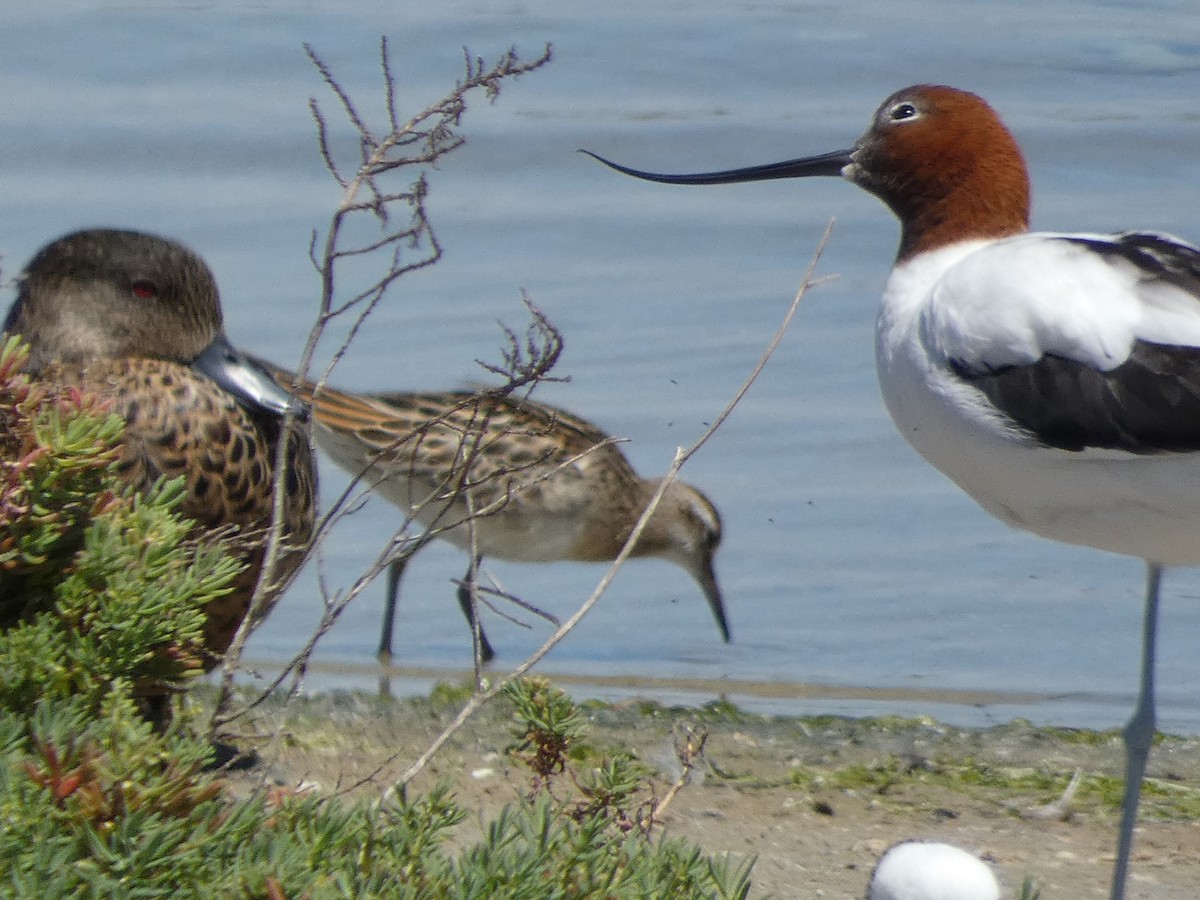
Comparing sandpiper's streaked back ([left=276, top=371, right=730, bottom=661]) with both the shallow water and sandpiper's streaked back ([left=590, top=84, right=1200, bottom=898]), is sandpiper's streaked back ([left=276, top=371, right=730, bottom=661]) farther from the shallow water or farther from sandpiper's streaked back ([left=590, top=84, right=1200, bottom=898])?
sandpiper's streaked back ([left=590, top=84, right=1200, bottom=898])

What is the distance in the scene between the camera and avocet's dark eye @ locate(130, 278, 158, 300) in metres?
4.54

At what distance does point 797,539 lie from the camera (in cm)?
768

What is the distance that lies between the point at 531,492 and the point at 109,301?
10.8 ft

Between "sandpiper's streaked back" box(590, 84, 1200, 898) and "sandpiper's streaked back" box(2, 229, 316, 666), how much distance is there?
144cm

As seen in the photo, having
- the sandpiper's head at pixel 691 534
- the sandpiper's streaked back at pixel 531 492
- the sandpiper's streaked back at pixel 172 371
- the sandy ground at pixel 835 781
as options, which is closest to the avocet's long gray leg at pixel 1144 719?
the sandy ground at pixel 835 781

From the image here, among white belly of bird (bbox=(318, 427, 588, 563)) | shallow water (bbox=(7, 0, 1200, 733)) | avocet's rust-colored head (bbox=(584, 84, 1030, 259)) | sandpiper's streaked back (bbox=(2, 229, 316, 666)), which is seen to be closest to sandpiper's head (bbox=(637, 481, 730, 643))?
shallow water (bbox=(7, 0, 1200, 733))

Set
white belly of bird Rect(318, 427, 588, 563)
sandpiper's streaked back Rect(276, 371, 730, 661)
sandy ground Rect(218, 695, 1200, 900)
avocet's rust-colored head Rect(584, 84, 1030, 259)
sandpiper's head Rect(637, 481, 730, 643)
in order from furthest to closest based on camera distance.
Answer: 1. sandpiper's head Rect(637, 481, 730, 643)
2. white belly of bird Rect(318, 427, 588, 563)
3. sandpiper's streaked back Rect(276, 371, 730, 661)
4. avocet's rust-colored head Rect(584, 84, 1030, 259)
5. sandy ground Rect(218, 695, 1200, 900)

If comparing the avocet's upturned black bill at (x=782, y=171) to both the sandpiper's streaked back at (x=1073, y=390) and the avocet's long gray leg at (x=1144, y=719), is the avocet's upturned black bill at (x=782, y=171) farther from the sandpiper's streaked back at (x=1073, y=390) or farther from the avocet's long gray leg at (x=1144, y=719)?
the avocet's long gray leg at (x=1144, y=719)

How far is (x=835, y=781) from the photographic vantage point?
16.0 feet

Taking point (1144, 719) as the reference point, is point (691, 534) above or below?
below

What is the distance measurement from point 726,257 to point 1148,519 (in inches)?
221

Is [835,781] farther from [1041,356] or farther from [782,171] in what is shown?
[782,171]

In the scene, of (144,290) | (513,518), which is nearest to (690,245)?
(513,518)

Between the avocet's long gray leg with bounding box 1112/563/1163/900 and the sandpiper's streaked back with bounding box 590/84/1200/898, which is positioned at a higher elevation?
the sandpiper's streaked back with bounding box 590/84/1200/898
